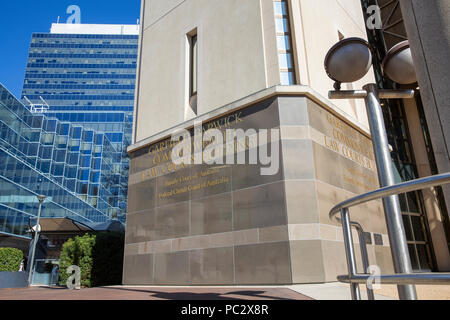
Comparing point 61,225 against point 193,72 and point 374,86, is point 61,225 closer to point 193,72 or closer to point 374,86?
point 193,72

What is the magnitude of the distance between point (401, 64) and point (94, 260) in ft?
44.2

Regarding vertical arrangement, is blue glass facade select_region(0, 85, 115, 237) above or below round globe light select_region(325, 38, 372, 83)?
above

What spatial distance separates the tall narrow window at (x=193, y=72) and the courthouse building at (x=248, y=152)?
46mm

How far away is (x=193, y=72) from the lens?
1316 centimetres

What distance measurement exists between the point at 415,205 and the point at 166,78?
1262 cm

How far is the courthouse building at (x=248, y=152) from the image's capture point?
28.7 feet

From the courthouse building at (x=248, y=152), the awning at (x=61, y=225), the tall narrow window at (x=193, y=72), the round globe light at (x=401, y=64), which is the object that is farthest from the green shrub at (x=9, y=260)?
the round globe light at (x=401, y=64)

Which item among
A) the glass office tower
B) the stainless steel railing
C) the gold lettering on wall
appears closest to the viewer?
the stainless steel railing

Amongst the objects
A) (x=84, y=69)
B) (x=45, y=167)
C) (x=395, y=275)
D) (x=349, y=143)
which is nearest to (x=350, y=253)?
(x=395, y=275)

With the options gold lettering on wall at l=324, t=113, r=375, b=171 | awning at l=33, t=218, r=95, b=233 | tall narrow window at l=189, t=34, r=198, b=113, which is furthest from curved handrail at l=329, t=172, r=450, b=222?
awning at l=33, t=218, r=95, b=233

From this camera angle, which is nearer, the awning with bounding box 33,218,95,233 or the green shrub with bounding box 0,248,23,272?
the green shrub with bounding box 0,248,23,272

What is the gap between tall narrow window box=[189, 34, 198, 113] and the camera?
1266 cm

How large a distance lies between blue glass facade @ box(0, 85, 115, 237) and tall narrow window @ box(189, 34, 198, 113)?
28.7m

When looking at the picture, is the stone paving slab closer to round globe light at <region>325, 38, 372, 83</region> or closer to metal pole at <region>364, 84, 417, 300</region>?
metal pole at <region>364, 84, 417, 300</region>
